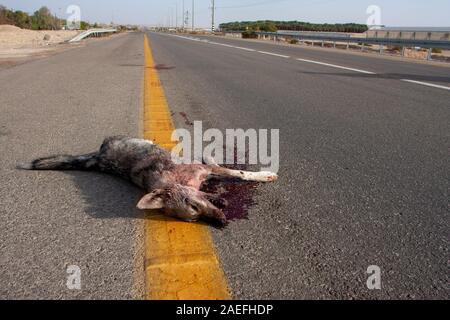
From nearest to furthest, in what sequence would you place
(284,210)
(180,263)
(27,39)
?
1. (180,263)
2. (284,210)
3. (27,39)

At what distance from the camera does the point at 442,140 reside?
4199 millimetres

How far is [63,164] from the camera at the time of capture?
3281mm

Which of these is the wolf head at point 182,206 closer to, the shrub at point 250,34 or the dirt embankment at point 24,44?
the dirt embankment at point 24,44

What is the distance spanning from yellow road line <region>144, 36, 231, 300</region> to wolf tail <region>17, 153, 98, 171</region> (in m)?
1.06

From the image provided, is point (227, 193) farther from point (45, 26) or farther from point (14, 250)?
point (45, 26)

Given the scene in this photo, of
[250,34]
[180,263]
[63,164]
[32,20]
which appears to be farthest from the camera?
[32,20]

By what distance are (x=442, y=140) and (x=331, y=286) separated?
3069 mm

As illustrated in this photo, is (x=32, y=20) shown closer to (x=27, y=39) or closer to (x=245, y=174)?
(x=27, y=39)

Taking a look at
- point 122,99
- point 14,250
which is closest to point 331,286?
point 14,250

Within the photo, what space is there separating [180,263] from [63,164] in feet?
5.81

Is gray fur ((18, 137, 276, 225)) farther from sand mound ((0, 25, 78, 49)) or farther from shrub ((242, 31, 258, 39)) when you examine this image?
shrub ((242, 31, 258, 39))

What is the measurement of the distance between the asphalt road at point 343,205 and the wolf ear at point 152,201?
1.34 feet

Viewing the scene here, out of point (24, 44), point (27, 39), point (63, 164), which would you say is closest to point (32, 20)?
point (27, 39)

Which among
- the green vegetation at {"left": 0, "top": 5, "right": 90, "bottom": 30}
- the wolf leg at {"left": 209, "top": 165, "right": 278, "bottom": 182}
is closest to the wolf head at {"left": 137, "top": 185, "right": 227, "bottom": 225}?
the wolf leg at {"left": 209, "top": 165, "right": 278, "bottom": 182}
